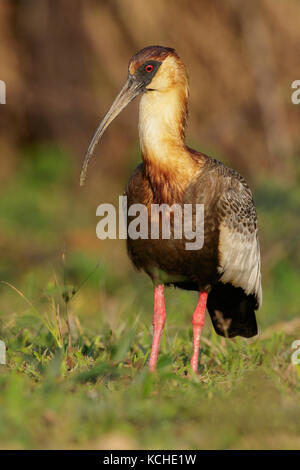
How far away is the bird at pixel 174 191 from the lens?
4777mm

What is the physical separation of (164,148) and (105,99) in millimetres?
7957

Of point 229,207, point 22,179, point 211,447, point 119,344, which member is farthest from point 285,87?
point 211,447

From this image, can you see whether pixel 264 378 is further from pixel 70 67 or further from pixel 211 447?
pixel 70 67

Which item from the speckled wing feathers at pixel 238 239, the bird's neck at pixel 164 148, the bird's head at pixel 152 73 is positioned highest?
the bird's head at pixel 152 73

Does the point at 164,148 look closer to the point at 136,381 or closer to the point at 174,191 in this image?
the point at 174,191

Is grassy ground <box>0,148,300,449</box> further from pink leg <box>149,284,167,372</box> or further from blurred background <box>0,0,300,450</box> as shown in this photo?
blurred background <box>0,0,300,450</box>

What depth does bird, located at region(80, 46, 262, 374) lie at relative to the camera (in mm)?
4777

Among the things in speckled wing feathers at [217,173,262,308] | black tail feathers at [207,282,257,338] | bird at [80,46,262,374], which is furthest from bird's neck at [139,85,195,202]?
black tail feathers at [207,282,257,338]

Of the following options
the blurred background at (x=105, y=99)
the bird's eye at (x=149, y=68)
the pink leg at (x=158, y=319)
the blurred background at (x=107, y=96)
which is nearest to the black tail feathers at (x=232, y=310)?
the pink leg at (x=158, y=319)

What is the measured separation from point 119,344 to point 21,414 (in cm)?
107

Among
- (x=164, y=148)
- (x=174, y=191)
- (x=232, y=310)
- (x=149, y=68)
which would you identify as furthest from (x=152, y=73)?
(x=232, y=310)

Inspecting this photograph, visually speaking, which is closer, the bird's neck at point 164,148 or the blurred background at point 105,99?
the bird's neck at point 164,148

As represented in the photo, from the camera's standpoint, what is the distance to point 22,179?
13484 mm

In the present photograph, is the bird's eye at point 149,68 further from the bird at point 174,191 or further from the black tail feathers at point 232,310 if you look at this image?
the black tail feathers at point 232,310
